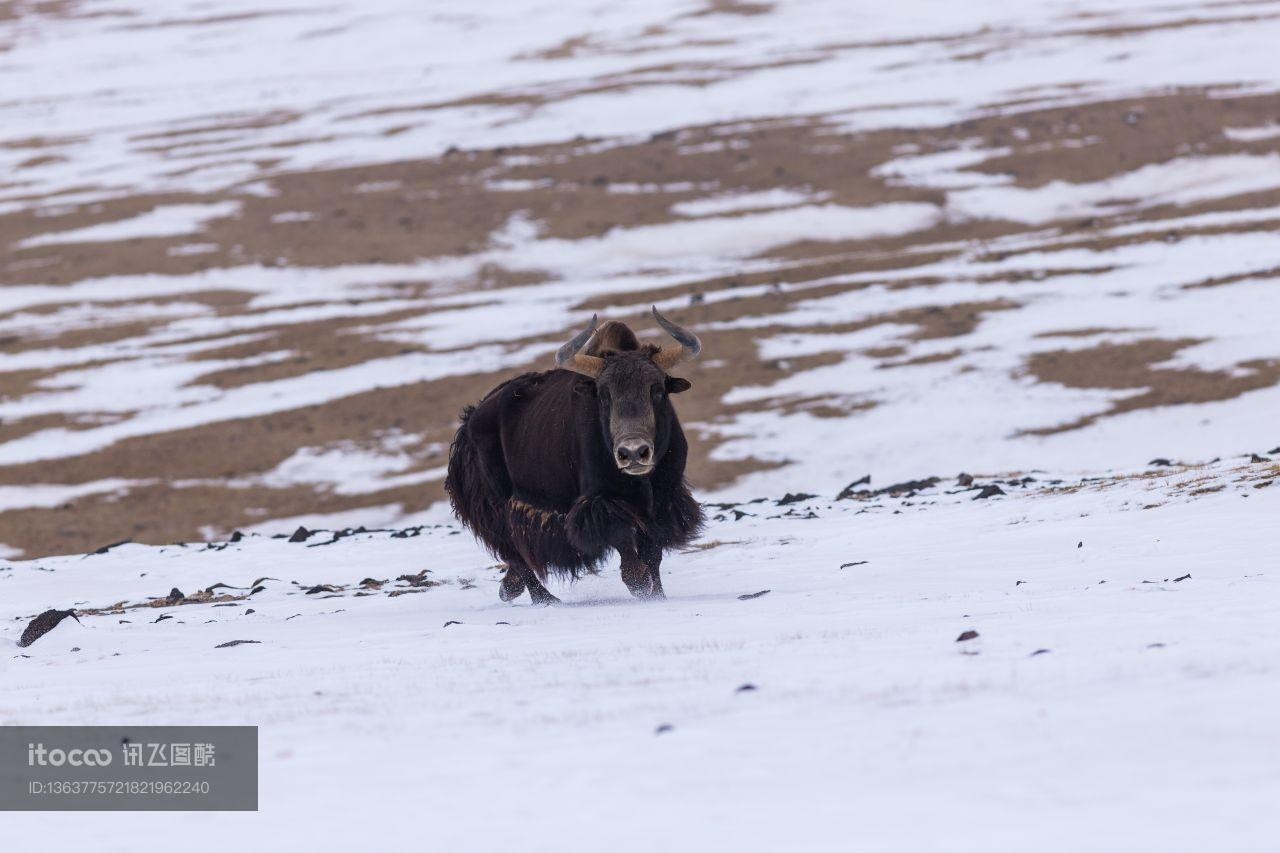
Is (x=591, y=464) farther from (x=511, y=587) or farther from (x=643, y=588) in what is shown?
(x=511, y=587)

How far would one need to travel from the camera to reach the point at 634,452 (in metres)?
10.4

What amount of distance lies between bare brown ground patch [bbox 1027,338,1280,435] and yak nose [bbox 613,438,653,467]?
1592 centimetres

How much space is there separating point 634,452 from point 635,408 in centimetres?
58

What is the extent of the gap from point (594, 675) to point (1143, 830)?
133 inches

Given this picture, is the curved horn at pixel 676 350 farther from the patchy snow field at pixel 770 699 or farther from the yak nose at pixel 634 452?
the patchy snow field at pixel 770 699

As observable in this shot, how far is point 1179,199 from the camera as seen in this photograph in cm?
4512

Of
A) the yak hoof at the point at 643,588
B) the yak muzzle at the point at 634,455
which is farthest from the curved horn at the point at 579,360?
the yak hoof at the point at 643,588

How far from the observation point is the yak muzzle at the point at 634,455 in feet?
34.0

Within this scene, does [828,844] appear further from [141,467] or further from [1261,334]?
[1261,334]

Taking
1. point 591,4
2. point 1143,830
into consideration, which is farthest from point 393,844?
point 591,4

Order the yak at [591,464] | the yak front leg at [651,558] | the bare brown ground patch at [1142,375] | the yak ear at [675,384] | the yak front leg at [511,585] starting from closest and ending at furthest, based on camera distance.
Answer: the yak at [591,464], the yak front leg at [651,558], the yak ear at [675,384], the yak front leg at [511,585], the bare brown ground patch at [1142,375]

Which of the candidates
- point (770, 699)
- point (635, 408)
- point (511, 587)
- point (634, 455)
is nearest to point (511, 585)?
point (511, 587)

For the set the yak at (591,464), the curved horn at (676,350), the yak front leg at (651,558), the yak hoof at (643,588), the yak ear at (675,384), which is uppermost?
the curved horn at (676,350)

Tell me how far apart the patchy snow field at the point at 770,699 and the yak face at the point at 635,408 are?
1.12m
